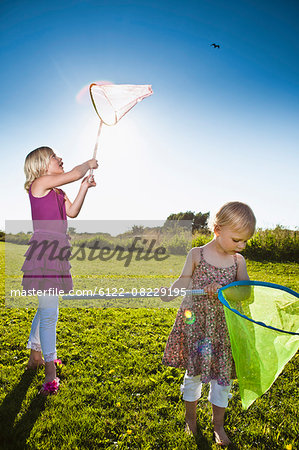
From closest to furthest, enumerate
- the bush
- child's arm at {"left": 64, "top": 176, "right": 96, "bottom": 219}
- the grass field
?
the grass field, child's arm at {"left": 64, "top": 176, "right": 96, "bottom": 219}, the bush

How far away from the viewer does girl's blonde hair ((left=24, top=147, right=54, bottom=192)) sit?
2.78 meters

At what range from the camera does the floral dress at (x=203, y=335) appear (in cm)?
224

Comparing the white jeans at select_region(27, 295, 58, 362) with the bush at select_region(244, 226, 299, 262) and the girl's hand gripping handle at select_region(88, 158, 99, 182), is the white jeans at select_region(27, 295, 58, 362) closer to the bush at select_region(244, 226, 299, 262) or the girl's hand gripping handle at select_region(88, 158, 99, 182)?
the girl's hand gripping handle at select_region(88, 158, 99, 182)

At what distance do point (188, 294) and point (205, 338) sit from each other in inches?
14.0

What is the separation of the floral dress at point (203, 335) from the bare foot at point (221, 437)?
0.45 m

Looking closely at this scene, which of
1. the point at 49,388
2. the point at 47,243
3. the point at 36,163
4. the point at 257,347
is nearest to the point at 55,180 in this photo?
the point at 36,163

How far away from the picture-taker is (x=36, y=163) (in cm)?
278

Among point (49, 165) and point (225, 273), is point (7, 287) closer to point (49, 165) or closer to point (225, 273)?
point (49, 165)

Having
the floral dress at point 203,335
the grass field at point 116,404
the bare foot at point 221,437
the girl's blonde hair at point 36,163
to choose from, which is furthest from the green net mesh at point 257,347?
the girl's blonde hair at point 36,163

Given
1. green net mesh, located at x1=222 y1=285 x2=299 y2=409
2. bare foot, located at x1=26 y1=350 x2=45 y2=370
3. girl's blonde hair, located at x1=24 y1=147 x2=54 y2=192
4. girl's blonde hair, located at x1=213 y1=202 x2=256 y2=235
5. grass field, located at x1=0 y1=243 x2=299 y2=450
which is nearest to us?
green net mesh, located at x1=222 y1=285 x2=299 y2=409

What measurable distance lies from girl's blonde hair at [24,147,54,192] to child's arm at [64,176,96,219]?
389 mm

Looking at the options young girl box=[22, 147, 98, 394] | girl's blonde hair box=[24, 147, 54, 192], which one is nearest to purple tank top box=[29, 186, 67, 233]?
young girl box=[22, 147, 98, 394]

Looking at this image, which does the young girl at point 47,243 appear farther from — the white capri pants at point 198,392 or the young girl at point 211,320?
the white capri pants at point 198,392

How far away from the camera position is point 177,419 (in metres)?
2.56
